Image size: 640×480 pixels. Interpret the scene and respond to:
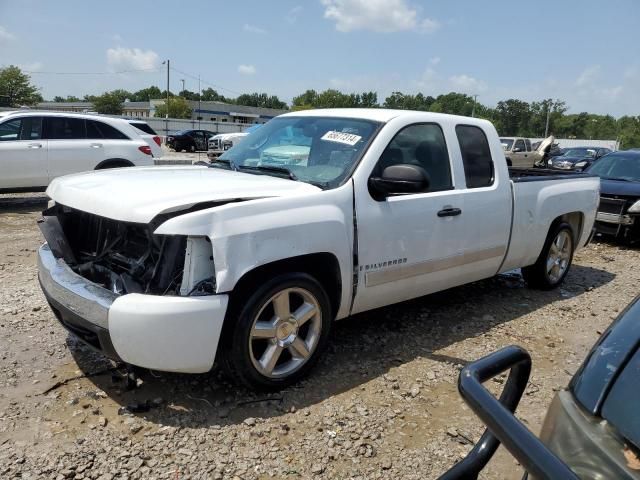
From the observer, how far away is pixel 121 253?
136 inches

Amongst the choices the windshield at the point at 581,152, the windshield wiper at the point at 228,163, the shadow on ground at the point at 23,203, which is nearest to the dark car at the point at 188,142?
the windshield at the point at 581,152

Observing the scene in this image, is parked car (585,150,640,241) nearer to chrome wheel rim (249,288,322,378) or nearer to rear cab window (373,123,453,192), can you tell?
rear cab window (373,123,453,192)

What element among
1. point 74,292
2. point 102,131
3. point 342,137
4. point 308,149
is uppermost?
point 342,137

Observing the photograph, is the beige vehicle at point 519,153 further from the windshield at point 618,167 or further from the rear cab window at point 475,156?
the rear cab window at point 475,156

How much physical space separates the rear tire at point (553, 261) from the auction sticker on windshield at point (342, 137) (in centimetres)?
282

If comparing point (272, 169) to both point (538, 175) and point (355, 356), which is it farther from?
point (538, 175)

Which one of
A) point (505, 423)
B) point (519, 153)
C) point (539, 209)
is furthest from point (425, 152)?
point (519, 153)

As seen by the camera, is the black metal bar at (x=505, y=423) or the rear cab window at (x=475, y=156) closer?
the black metal bar at (x=505, y=423)

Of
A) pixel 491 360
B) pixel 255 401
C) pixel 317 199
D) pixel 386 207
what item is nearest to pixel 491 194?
pixel 386 207

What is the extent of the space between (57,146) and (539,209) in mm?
8434

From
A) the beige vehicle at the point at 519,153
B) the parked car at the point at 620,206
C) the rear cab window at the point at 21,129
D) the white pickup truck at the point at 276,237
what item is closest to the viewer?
the white pickup truck at the point at 276,237

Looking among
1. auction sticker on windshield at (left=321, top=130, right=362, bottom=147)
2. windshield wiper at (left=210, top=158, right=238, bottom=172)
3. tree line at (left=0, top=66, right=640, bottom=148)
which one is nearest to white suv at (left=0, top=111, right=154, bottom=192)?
windshield wiper at (left=210, top=158, right=238, bottom=172)

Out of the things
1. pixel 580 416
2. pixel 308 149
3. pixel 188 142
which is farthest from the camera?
pixel 188 142

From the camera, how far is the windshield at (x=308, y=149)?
3773 mm
